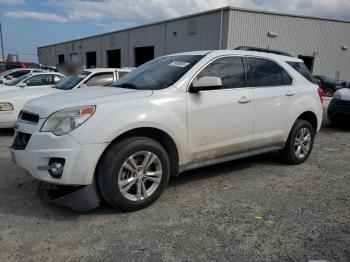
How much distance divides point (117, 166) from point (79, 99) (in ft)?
2.76

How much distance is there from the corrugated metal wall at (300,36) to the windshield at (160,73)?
2010cm

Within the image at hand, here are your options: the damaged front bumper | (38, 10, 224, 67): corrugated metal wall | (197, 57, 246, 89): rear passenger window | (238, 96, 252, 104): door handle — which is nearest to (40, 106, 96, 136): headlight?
the damaged front bumper

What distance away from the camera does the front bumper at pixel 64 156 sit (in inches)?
127

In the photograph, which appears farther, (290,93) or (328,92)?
(328,92)

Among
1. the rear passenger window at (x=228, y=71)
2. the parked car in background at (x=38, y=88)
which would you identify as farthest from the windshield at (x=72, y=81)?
the rear passenger window at (x=228, y=71)

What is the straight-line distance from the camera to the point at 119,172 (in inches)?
135

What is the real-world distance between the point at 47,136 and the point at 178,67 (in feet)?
5.97

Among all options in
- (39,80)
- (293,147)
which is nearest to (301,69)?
(293,147)

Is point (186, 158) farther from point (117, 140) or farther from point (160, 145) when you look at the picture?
point (117, 140)

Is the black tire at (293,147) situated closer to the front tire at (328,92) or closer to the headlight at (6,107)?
the headlight at (6,107)

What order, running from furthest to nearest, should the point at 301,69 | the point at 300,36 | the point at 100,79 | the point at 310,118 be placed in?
the point at 300,36, the point at 100,79, the point at 310,118, the point at 301,69

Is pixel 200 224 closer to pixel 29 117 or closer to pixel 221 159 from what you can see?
pixel 221 159

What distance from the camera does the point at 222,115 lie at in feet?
14.0

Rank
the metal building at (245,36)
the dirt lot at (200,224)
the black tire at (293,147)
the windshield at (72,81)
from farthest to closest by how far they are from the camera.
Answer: the metal building at (245,36), the windshield at (72,81), the black tire at (293,147), the dirt lot at (200,224)
